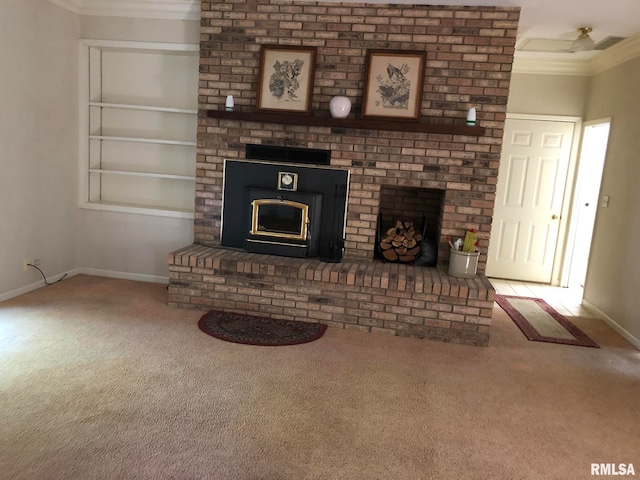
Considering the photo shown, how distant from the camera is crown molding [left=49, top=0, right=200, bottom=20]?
4348 millimetres

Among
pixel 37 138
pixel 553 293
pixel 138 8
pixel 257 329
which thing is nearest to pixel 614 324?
pixel 553 293

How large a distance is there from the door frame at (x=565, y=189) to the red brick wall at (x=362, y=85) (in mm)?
1866

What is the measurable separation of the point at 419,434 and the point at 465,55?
114 inches

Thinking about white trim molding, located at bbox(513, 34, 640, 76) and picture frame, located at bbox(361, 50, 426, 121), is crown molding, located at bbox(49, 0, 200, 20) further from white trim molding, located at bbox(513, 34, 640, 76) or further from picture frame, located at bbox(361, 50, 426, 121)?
white trim molding, located at bbox(513, 34, 640, 76)

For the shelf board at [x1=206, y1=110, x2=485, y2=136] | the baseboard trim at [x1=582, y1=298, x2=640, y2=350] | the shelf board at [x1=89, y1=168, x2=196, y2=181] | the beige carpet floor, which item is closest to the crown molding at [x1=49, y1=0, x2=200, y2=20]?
the shelf board at [x1=206, y1=110, x2=485, y2=136]

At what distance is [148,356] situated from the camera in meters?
3.13

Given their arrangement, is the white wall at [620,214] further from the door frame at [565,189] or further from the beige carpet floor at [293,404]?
the beige carpet floor at [293,404]

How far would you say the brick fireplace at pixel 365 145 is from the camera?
3.80 meters

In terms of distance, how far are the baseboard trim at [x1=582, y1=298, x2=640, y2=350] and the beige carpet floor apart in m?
0.18

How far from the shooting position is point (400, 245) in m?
4.22

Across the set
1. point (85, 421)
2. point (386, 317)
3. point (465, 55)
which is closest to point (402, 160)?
point (465, 55)

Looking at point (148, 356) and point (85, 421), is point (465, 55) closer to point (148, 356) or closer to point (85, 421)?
point (148, 356)

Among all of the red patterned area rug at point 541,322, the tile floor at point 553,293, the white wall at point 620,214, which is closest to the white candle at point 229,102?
the red patterned area rug at point 541,322

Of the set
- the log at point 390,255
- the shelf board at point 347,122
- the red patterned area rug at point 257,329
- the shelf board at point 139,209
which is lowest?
the red patterned area rug at point 257,329
